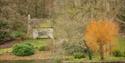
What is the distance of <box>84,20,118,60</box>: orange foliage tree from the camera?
2666cm

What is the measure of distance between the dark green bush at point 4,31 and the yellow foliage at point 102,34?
10.4 metres

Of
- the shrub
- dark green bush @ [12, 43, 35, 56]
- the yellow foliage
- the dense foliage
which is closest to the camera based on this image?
the yellow foliage

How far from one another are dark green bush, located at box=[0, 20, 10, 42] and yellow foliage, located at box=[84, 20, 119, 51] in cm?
1044

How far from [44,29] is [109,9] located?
31.0 feet

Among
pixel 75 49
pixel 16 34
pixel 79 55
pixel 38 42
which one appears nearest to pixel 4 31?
pixel 16 34

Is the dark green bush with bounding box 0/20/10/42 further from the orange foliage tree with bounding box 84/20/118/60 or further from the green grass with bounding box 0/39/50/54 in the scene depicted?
the orange foliage tree with bounding box 84/20/118/60

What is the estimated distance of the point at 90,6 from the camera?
1197 inches

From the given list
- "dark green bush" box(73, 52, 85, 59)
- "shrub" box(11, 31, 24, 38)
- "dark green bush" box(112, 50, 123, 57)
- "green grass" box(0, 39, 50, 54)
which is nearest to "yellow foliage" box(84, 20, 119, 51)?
"dark green bush" box(112, 50, 123, 57)

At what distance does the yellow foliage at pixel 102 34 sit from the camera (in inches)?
1049

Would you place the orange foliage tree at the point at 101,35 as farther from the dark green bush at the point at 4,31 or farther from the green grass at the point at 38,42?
the dark green bush at the point at 4,31

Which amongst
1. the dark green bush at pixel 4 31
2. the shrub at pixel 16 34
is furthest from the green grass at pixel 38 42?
the dark green bush at pixel 4 31

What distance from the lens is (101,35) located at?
26.7 m

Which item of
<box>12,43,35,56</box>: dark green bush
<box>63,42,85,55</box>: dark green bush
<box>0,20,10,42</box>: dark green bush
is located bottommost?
<box>12,43,35,56</box>: dark green bush

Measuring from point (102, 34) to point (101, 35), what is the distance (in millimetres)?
97
